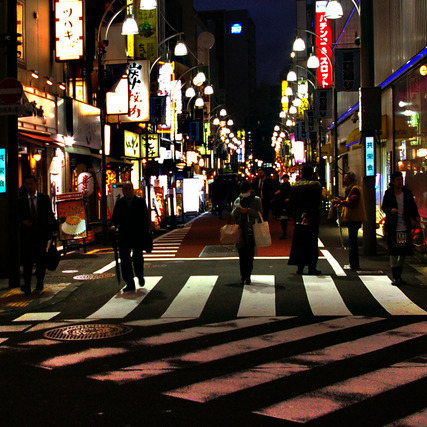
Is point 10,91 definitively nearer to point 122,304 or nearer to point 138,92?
point 122,304

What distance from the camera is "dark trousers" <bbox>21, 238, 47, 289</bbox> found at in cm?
1216

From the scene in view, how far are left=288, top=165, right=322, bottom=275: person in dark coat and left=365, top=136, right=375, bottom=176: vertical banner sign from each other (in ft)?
12.0

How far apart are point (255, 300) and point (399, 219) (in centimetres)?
315

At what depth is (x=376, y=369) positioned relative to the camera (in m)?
6.62

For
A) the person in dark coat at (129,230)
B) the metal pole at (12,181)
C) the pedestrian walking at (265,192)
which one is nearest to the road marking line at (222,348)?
the person in dark coat at (129,230)

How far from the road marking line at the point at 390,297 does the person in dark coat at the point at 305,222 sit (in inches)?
44.2

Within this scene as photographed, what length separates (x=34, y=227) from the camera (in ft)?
40.5

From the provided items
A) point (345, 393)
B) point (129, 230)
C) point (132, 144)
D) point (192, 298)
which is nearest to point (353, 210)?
point (192, 298)

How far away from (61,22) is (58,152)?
4181mm

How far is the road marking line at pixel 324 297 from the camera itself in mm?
9977

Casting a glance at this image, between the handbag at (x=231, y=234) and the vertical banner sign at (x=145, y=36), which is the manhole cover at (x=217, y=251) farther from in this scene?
the vertical banner sign at (x=145, y=36)

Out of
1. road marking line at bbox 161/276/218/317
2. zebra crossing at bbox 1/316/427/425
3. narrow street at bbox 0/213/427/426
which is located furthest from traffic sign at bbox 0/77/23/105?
zebra crossing at bbox 1/316/427/425

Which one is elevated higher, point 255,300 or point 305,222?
point 305,222

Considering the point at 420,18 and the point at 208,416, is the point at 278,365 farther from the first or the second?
the point at 420,18
